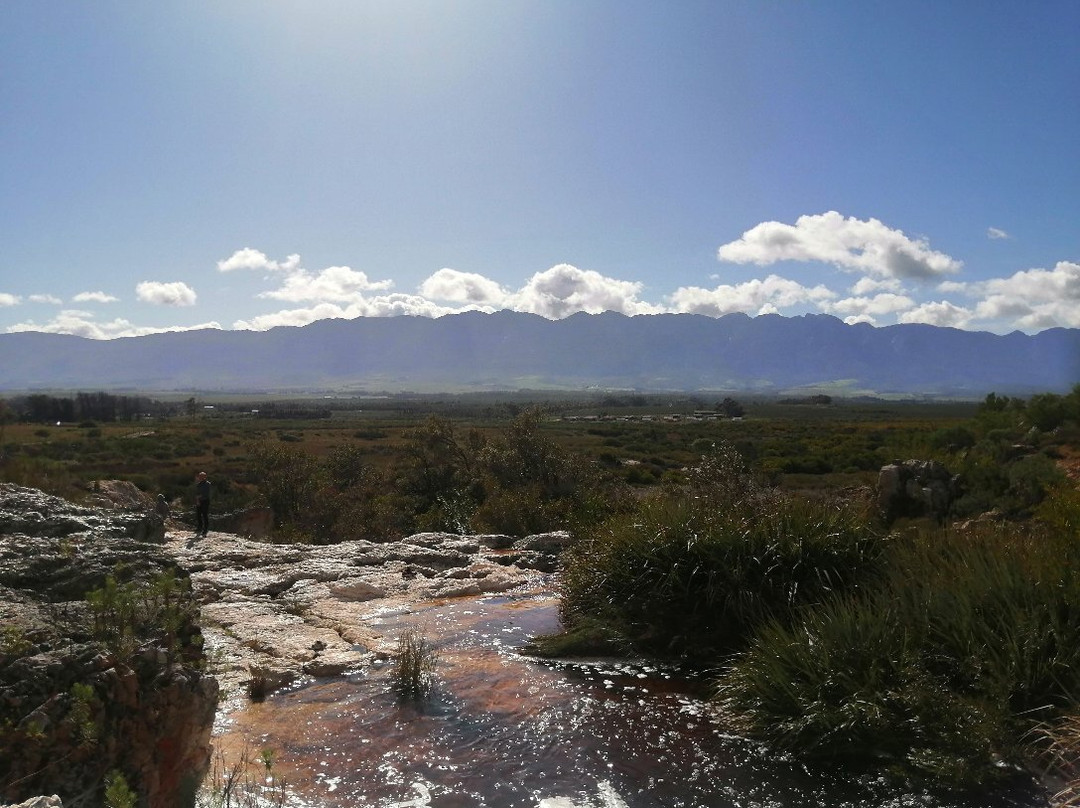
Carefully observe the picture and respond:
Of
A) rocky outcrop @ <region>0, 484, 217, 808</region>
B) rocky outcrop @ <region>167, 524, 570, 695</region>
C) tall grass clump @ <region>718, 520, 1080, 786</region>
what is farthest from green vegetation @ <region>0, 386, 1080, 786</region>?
rocky outcrop @ <region>167, 524, 570, 695</region>

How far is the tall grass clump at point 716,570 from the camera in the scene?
10297 millimetres

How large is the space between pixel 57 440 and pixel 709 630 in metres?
63.9

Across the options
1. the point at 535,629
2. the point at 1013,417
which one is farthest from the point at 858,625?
the point at 1013,417

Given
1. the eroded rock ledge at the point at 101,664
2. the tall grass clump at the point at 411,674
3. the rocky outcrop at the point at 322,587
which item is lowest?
the rocky outcrop at the point at 322,587

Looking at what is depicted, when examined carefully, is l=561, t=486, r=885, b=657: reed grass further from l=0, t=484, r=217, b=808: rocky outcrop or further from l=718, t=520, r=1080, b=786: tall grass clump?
l=0, t=484, r=217, b=808: rocky outcrop

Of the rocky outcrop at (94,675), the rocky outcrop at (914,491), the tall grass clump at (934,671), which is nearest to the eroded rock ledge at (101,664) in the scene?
the rocky outcrop at (94,675)

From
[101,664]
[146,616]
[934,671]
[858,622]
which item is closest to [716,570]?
[858,622]

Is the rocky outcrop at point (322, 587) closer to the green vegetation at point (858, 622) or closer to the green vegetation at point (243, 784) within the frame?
the green vegetation at point (243, 784)

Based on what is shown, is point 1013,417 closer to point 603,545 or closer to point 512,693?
point 603,545

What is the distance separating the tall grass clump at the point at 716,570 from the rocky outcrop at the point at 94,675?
21.2 ft

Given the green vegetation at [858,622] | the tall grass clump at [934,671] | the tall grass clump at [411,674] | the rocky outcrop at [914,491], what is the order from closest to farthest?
the tall grass clump at [934,671]
the green vegetation at [858,622]
the tall grass clump at [411,674]
the rocky outcrop at [914,491]

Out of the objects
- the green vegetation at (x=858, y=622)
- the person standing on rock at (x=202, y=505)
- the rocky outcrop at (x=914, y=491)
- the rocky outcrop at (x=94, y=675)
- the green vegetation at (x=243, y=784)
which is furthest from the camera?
the person standing on rock at (x=202, y=505)

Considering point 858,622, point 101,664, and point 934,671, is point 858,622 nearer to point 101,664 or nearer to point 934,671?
point 934,671

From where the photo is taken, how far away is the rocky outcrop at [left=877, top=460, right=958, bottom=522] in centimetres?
1969
